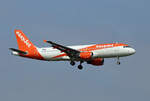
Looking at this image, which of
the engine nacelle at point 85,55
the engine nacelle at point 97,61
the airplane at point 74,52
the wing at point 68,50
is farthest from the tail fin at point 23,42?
the engine nacelle at point 97,61

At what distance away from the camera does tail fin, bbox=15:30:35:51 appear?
271ft

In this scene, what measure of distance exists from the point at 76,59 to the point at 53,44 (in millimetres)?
5592

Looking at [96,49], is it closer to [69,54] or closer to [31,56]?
[69,54]

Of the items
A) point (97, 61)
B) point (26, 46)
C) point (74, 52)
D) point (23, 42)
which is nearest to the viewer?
point (74, 52)

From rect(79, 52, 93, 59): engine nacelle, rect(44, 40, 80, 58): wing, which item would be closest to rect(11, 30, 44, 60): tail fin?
rect(44, 40, 80, 58): wing

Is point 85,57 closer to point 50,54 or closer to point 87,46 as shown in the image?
point 87,46

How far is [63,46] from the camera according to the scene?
7562 centimetres

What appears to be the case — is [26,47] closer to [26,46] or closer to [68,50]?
[26,46]

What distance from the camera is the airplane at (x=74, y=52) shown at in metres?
74.7

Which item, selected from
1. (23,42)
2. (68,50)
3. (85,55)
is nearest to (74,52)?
(68,50)

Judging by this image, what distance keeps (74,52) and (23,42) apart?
12.5 m

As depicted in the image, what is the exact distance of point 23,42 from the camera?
84000mm

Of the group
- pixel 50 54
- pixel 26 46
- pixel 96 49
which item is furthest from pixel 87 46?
pixel 26 46

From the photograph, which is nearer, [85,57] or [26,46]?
[85,57]
